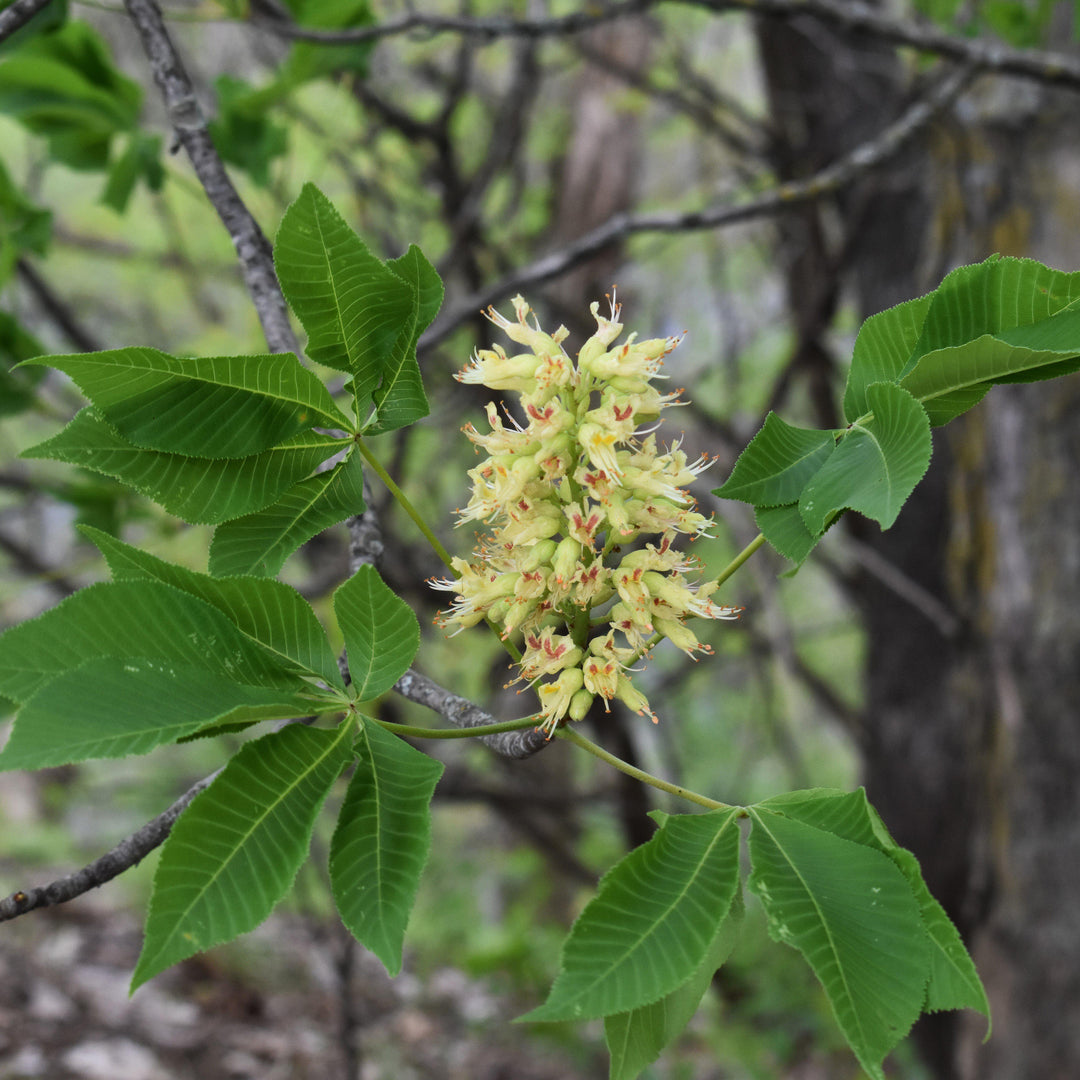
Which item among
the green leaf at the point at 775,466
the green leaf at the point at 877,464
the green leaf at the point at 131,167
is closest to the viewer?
the green leaf at the point at 877,464

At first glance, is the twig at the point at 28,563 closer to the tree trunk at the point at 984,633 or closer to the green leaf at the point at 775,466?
the tree trunk at the point at 984,633

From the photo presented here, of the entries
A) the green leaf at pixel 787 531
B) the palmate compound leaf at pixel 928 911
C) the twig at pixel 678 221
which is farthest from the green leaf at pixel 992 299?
the twig at pixel 678 221

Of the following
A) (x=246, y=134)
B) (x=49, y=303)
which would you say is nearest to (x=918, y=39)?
(x=246, y=134)

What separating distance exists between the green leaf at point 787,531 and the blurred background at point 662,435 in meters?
0.67

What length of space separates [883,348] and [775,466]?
0.61 feet

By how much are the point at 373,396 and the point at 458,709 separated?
41 cm

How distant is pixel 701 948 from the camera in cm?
87

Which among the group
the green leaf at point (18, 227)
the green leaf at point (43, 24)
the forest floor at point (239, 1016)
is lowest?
the forest floor at point (239, 1016)

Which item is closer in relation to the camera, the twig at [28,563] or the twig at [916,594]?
the twig at [916,594]

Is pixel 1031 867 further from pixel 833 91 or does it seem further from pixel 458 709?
pixel 833 91

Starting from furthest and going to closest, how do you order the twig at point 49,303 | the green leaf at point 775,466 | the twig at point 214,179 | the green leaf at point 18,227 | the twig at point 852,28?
the twig at point 49,303 → the twig at point 852,28 → the green leaf at point 18,227 → the twig at point 214,179 → the green leaf at point 775,466

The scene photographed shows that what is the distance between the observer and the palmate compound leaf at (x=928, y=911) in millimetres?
929

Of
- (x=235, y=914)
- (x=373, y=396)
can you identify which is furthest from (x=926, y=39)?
(x=235, y=914)

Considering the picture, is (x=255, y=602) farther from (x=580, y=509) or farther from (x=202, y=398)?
(x=580, y=509)
